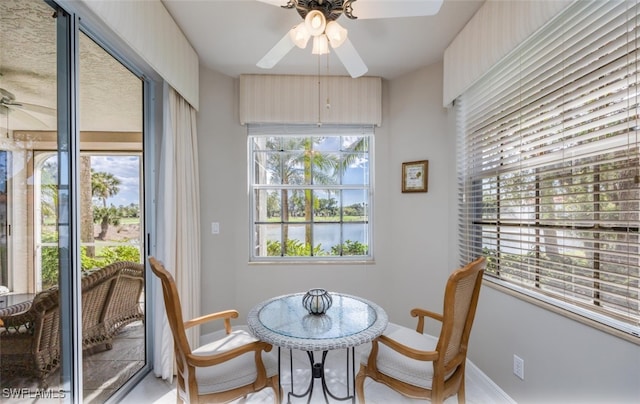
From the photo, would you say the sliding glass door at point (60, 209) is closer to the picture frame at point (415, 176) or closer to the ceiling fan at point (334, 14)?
the ceiling fan at point (334, 14)

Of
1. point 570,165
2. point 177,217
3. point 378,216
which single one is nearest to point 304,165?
point 378,216

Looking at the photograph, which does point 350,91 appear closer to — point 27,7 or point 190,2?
point 190,2

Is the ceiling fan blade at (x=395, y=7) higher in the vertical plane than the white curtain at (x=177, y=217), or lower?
higher

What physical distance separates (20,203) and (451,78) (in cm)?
275

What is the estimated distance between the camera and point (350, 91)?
2.68 metres

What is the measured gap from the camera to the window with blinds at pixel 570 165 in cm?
115

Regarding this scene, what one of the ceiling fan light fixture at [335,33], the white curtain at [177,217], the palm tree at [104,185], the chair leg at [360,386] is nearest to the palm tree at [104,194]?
the palm tree at [104,185]

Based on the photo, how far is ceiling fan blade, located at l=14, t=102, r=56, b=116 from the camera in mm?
1179

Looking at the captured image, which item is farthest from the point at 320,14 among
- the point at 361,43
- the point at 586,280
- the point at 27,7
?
the point at 586,280

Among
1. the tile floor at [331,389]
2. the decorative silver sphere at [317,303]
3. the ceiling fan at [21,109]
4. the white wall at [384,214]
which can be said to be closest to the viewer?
the ceiling fan at [21,109]

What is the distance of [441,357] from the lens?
1.28 metres

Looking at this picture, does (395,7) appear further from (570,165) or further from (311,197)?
(311,197)

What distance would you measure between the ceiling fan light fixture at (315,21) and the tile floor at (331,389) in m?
2.18

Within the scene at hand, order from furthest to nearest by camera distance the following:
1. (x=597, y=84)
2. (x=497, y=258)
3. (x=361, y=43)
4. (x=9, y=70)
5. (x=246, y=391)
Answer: (x=361, y=43), (x=497, y=258), (x=246, y=391), (x=597, y=84), (x=9, y=70)
